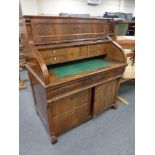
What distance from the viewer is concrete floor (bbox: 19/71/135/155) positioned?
4.91 ft

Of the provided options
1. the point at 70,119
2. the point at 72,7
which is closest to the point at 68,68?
the point at 70,119

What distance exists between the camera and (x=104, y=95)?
5.99 ft

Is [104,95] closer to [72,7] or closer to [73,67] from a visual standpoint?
[73,67]

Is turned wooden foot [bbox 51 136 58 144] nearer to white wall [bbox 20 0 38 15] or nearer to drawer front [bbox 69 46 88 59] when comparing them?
drawer front [bbox 69 46 88 59]

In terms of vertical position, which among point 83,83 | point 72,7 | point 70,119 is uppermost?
point 72,7

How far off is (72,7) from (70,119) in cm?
582

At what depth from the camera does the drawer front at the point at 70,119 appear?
1.50 meters

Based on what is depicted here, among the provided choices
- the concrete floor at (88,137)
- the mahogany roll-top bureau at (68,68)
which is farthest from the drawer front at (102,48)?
the concrete floor at (88,137)

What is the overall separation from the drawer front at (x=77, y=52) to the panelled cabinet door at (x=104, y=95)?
0.47 m

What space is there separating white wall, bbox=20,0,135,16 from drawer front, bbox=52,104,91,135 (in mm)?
4651

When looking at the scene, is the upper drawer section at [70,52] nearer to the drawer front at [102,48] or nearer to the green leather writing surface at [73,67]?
the drawer front at [102,48]

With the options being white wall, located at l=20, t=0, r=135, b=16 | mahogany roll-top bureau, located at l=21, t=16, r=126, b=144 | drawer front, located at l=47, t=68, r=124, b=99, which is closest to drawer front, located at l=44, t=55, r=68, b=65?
mahogany roll-top bureau, located at l=21, t=16, r=126, b=144
